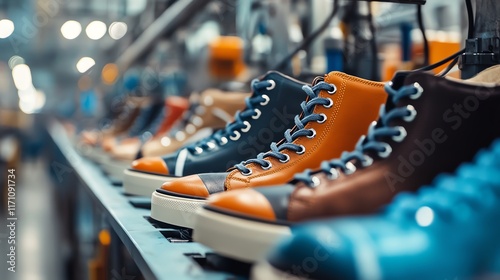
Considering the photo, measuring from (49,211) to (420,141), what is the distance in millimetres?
5245

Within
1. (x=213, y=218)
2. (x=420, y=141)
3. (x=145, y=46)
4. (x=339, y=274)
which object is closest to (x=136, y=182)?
(x=213, y=218)

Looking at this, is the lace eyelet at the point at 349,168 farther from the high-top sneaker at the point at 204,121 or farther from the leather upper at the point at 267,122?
the high-top sneaker at the point at 204,121

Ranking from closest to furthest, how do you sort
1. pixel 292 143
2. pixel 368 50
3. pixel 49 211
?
pixel 292 143 < pixel 368 50 < pixel 49 211

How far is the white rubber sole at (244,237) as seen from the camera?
68 centimetres

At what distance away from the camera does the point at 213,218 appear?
2.34 ft

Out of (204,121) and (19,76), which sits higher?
(204,121)

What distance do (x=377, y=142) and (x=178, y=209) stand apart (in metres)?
0.34

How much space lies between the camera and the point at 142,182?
1286 mm

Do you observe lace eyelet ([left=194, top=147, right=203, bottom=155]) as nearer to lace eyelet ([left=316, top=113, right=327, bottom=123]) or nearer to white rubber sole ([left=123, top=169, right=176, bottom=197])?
white rubber sole ([left=123, top=169, right=176, bottom=197])

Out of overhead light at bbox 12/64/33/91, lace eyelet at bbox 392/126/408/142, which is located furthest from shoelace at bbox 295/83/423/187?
overhead light at bbox 12/64/33/91

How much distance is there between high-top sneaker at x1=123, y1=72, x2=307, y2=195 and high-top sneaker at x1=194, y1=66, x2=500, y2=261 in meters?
0.33

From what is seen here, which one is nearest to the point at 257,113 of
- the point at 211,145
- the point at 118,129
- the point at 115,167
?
the point at 211,145

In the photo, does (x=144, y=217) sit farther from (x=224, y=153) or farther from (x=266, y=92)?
(x=266, y=92)

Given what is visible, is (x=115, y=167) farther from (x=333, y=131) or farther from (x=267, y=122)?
(x=333, y=131)
